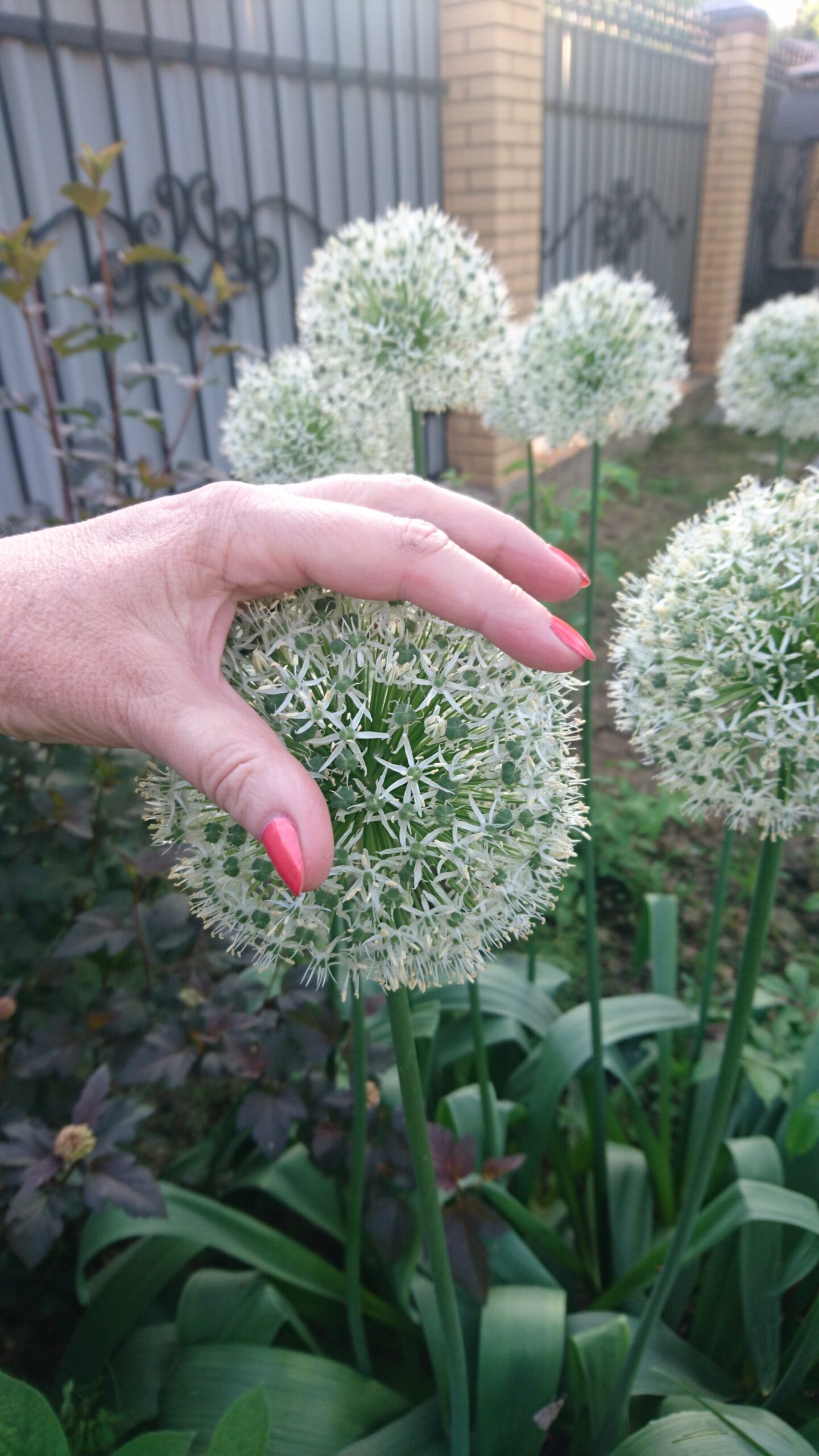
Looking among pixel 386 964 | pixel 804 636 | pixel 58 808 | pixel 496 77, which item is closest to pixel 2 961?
pixel 58 808

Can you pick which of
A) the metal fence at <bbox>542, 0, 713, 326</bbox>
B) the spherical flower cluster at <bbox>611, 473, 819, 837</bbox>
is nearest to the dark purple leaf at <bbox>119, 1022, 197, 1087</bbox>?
the spherical flower cluster at <bbox>611, 473, 819, 837</bbox>

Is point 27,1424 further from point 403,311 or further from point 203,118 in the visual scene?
point 203,118

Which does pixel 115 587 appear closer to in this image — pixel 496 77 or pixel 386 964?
pixel 386 964

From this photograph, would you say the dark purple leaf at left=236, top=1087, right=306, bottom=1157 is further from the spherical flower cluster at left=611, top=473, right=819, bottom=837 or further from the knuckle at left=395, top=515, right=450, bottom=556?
the knuckle at left=395, top=515, right=450, bottom=556

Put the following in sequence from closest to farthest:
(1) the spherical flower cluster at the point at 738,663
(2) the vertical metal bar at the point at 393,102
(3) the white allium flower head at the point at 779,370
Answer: (1) the spherical flower cluster at the point at 738,663 < (3) the white allium flower head at the point at 779,370 < (2) the vertical metal bar at the point at 393,102

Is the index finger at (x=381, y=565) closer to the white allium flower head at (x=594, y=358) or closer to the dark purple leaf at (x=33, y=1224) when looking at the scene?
the dark purple leaf at (x=33, y=1224)

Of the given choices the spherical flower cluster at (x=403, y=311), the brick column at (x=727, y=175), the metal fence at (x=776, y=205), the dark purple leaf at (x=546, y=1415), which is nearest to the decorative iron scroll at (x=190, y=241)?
the spherical flower cluster at (x=403, y=311)
